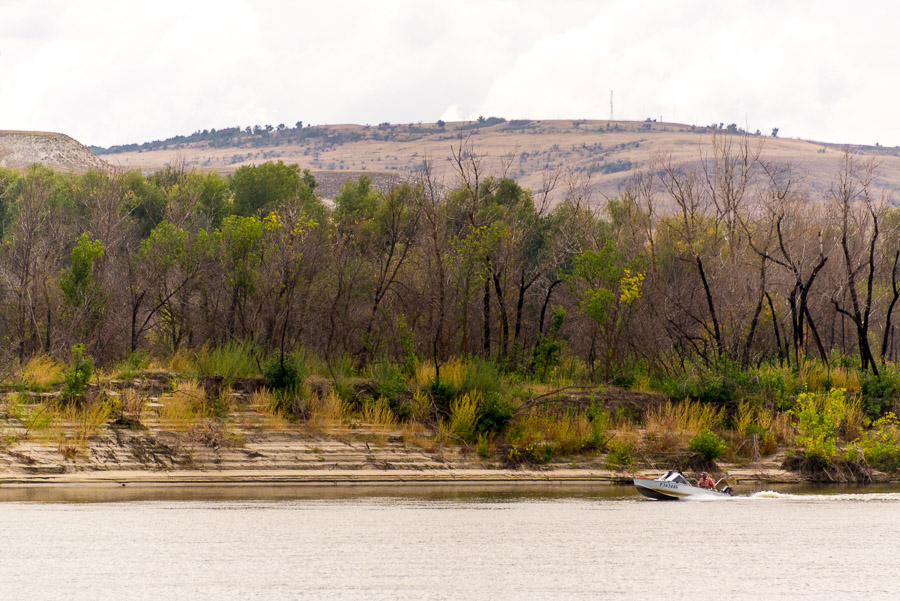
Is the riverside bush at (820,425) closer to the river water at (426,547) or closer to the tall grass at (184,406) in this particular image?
the river water at (426,547)

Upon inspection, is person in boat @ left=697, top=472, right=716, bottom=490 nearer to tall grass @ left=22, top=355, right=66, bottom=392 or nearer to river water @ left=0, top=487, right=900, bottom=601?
river water @ left=0, top=487, right=900, bottom=601

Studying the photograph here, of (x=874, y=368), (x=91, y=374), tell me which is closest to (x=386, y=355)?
(x=91, y=374)

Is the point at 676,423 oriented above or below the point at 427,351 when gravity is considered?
below

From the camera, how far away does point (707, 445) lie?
126 feet

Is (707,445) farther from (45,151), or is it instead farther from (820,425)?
(45,151)

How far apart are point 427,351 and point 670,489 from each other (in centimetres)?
1206

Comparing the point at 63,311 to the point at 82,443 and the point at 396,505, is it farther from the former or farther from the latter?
the point at 396,505

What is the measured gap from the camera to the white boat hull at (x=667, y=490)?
33.8 metres

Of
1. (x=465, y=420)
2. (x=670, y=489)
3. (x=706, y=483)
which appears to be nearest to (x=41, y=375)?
(x=465, y=420)

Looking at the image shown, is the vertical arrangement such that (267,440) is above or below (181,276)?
below

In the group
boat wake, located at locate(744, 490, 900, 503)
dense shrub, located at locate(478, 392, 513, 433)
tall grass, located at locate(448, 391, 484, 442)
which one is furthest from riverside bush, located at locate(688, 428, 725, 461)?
tall grass, located at locate(448, 391, 484, 442)

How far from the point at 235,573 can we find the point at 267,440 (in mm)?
16762

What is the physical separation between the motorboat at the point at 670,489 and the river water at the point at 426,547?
141 cm

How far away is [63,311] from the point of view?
130ft
